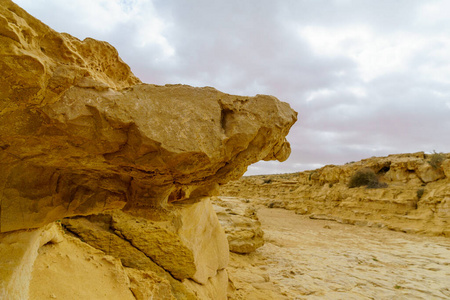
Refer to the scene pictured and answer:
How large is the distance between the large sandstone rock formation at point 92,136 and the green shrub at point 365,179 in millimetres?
14800

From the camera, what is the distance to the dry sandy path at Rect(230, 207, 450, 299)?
4715 millimetres

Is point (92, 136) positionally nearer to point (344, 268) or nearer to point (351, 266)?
point (344, 268)

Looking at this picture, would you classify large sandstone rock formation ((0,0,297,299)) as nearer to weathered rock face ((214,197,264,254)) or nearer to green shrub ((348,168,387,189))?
weathered rock face ((214,197,264,254))

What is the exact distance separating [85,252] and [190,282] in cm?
148

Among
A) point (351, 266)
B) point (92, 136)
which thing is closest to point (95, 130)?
point (92, 136)

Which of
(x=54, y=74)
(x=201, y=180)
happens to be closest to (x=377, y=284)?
(x=201, y=180)

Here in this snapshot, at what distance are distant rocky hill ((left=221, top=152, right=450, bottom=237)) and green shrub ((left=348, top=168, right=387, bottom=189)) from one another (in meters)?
0.11

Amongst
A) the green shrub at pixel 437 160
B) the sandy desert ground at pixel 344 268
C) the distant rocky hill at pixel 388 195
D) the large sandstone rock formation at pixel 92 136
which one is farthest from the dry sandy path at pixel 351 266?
the green shrub at pixel 437 160

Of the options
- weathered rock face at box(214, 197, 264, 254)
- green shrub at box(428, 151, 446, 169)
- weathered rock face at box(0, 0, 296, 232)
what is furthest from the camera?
green shrub at box(428, 151, 446, 169)

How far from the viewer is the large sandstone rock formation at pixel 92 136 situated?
1.32 metres

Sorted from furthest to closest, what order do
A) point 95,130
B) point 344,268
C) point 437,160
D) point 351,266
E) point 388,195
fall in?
point 388,195, point 437,160, point 351,266, point 344,268, point 95,130

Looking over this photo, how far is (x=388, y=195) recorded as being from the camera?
13.3m

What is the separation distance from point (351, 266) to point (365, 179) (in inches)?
439

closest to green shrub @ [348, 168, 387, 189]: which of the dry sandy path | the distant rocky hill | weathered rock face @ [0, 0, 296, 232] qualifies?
the distant rocky hill
